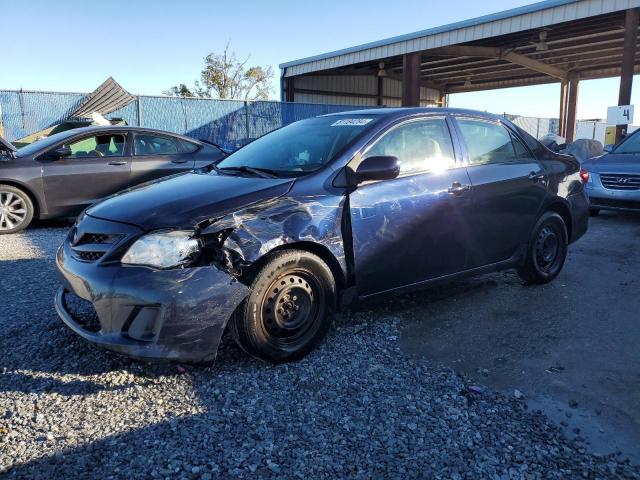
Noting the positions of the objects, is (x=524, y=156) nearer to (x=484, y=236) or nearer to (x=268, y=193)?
(x=484, y=236)

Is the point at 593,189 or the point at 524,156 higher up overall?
the point at 524,156

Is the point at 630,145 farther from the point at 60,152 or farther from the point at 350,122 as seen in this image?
the point at 60,152

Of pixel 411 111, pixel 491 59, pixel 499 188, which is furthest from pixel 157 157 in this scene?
pixel 491 59

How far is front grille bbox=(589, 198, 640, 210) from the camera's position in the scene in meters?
8.34

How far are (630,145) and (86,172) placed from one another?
9060 millimetres

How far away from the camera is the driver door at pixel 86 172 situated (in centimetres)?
716

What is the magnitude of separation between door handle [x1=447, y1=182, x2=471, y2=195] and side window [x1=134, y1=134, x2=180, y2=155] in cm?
522

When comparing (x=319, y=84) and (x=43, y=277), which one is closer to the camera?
(x=43, y=277)

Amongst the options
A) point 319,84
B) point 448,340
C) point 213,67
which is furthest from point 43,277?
point 213,67

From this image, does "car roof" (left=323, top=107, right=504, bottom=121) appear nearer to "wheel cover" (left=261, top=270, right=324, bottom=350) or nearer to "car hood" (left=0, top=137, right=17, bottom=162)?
"wheel cover" (left=261, top=270, right=324, bottom=350)

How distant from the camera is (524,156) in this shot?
477cm

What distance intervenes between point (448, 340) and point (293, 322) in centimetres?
119

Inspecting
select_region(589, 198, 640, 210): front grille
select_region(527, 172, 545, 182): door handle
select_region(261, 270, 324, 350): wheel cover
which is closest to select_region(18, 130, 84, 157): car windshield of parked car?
select_region(261, 270, 324, 350): wheel cover

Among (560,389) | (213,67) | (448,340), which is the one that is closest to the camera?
(560,389)
